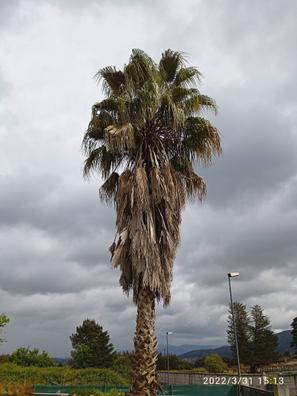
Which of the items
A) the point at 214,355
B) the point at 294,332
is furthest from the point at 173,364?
the point at 294,332

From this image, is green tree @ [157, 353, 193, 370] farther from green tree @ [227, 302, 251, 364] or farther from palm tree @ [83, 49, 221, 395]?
palm tree @ [83, 49, 221, 395]

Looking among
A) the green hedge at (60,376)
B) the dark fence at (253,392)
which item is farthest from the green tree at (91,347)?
the dark fence at (253,392)

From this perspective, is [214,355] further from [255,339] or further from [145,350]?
[145,350]

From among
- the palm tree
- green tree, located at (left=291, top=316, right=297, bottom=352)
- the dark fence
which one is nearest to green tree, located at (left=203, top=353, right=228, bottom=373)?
green tree, located at (left=291, top=316, right=297, bottom=352)

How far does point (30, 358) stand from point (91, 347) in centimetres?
Result: 3214

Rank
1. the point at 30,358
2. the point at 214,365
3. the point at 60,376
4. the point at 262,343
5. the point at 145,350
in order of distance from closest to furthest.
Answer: the point at 145,350 < the point at 60,376 < the point at 30,358 < the point at 214,365 < the point at 262,343

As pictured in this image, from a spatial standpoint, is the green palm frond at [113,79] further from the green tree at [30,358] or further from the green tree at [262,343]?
the green tree at [262,343]

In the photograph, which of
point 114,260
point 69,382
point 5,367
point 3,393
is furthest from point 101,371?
point 114,260

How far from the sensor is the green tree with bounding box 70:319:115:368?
253 ft

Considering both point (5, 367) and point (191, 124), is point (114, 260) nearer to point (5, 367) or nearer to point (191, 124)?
point (191, 124)

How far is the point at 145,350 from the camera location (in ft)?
44.6

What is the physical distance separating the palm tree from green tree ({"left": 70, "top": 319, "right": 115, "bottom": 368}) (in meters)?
62.7

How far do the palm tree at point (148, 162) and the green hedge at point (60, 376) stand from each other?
76.1 feet

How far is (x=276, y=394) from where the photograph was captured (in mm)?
17359
